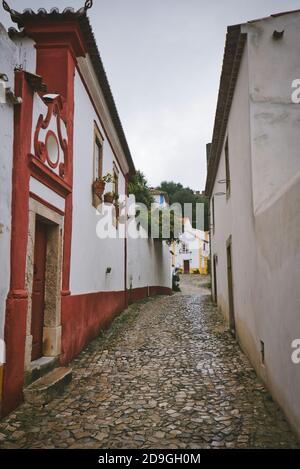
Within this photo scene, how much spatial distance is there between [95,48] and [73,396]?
18.7 feet

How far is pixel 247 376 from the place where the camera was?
5.27 metres

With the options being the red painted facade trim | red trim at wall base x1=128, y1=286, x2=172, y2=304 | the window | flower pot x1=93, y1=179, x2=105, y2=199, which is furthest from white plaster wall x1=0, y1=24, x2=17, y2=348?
red trim at wall base x1=128, y1=286, x2=172, y2=304

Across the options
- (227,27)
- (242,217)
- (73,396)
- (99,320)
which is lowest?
(73,396)


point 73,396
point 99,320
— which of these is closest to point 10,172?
point 73,396

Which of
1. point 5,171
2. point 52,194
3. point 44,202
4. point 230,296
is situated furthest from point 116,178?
point 5,171

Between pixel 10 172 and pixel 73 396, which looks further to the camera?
pixel 73 396

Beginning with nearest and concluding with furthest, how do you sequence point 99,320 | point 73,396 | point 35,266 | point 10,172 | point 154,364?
1. point 10,172
2. point 73,396
3. point 35,266
4. point 154,364
5. point 99,320

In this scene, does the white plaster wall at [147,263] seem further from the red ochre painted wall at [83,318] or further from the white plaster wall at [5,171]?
the white plaster wall at [5,171]

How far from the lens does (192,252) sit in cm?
4331

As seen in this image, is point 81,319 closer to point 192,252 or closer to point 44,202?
point 44,202

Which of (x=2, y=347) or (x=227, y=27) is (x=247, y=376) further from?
(x=227, y=27)

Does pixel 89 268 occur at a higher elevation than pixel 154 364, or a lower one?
higher

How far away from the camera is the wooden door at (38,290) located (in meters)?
5.09

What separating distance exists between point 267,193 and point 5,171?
138 inches
